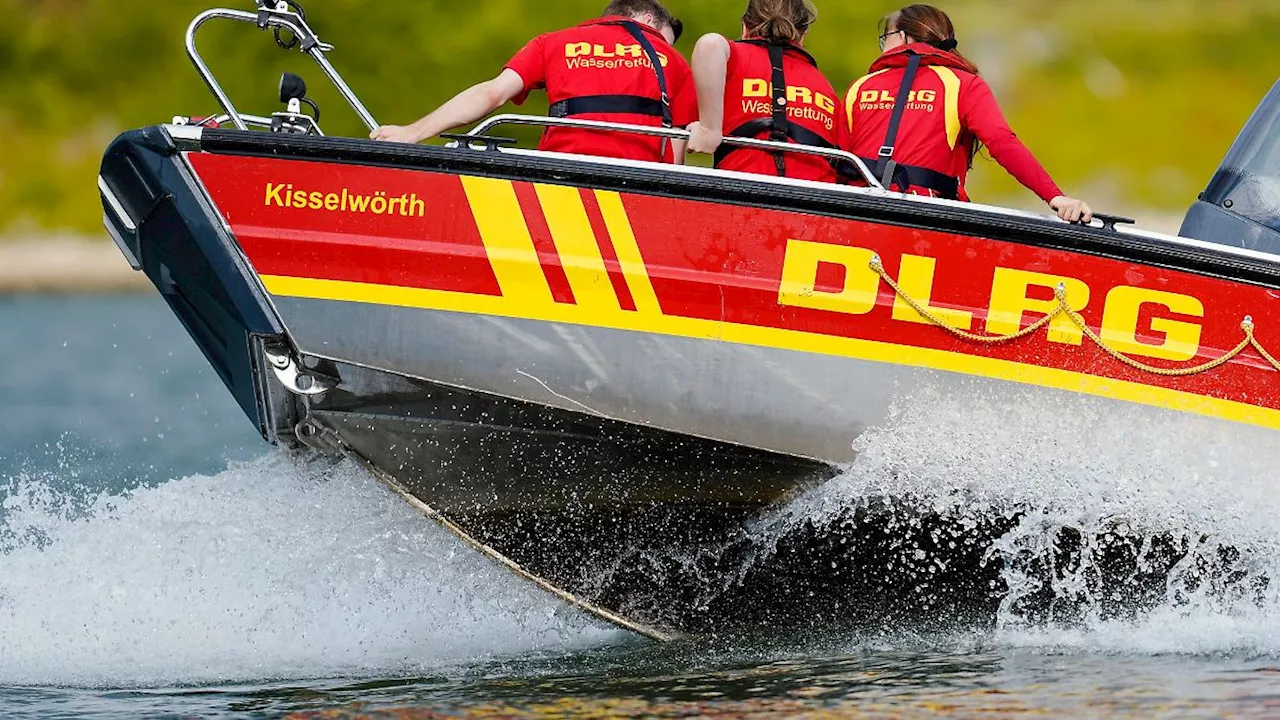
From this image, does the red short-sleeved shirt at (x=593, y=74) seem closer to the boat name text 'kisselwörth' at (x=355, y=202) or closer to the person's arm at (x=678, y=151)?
the person's arm at (x=678, y=151)

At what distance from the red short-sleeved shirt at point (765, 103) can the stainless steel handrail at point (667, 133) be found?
201mm

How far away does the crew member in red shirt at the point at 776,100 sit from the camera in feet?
18.4

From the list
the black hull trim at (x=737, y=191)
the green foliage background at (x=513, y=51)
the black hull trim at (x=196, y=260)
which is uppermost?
the green foliage background at (x=513, y=51)

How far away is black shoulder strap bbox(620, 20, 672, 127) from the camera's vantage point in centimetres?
556

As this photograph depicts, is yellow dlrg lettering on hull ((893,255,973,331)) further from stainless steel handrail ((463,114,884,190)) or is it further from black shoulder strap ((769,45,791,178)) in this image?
black shoulder strap ((769,45,791,178))

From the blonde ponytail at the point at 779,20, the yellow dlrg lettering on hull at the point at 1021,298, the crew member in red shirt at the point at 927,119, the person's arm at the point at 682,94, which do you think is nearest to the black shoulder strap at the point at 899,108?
the crew member in red shirt at the point at 927,119

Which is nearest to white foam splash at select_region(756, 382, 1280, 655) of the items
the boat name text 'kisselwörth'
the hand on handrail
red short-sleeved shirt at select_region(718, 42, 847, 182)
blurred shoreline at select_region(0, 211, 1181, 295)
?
red short-sleeved shirt at select_region(718, 42, 847, 182)

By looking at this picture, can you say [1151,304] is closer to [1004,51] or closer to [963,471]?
[963,471]

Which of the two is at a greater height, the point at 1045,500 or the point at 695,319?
the point at 695,319

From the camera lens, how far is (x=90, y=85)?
121 feet

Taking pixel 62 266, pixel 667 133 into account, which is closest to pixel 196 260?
pixel 667 133

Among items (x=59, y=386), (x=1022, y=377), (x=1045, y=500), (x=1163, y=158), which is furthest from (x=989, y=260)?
(x=1163, y=158)

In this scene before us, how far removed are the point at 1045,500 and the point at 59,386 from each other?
12070 mm

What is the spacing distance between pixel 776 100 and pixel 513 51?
24.3 metres
